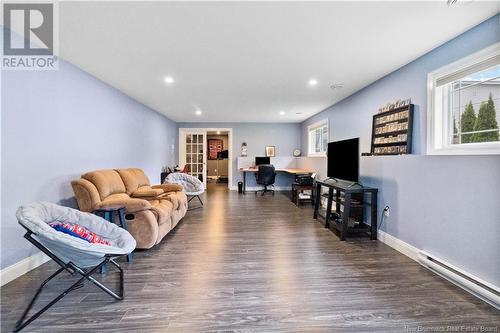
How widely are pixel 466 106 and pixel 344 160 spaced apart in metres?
1.55

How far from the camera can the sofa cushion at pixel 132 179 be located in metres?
3.57

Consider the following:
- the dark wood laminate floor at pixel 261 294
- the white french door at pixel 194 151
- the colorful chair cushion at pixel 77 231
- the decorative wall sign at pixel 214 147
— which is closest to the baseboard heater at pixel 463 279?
the dark wood laminate floor at pixel 261 294

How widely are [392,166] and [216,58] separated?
2.57 meters

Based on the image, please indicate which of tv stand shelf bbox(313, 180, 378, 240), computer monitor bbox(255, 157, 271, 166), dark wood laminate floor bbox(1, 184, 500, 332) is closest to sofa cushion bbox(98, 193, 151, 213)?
dark wood laminate floor bbox(1, 184, 500, 332)

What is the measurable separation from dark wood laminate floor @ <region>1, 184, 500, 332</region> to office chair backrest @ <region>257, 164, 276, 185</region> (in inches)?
157

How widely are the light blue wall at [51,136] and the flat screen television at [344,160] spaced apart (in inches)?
143

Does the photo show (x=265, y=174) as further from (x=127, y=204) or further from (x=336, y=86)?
(x=127, y=204)

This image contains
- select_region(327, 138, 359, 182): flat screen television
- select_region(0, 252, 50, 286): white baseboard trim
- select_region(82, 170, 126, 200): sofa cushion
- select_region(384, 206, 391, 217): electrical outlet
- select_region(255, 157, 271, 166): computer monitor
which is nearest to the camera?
select_region(0, 252, 50, 286): white baseboard trim

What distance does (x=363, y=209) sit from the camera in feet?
11.9

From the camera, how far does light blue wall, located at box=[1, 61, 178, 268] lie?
2.12 metres

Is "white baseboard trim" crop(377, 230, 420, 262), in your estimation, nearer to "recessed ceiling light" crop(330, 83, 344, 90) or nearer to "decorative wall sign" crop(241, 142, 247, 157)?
"recessed ceiling light" crop(330, 83, 344, 90)

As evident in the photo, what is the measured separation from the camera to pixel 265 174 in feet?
23.1

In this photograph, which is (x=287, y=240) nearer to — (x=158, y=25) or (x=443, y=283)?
(x=443, y=283)

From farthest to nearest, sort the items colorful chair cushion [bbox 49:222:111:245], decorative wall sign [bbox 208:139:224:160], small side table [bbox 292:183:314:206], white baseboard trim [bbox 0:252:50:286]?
decorative wall sign [bbox 208:139:224:160] < small side table [bbox 292:183:314:206] < white baseboard trim [bbox 0:252:50:286] < colorful chair cushion [bbox 49:222:111:245]
